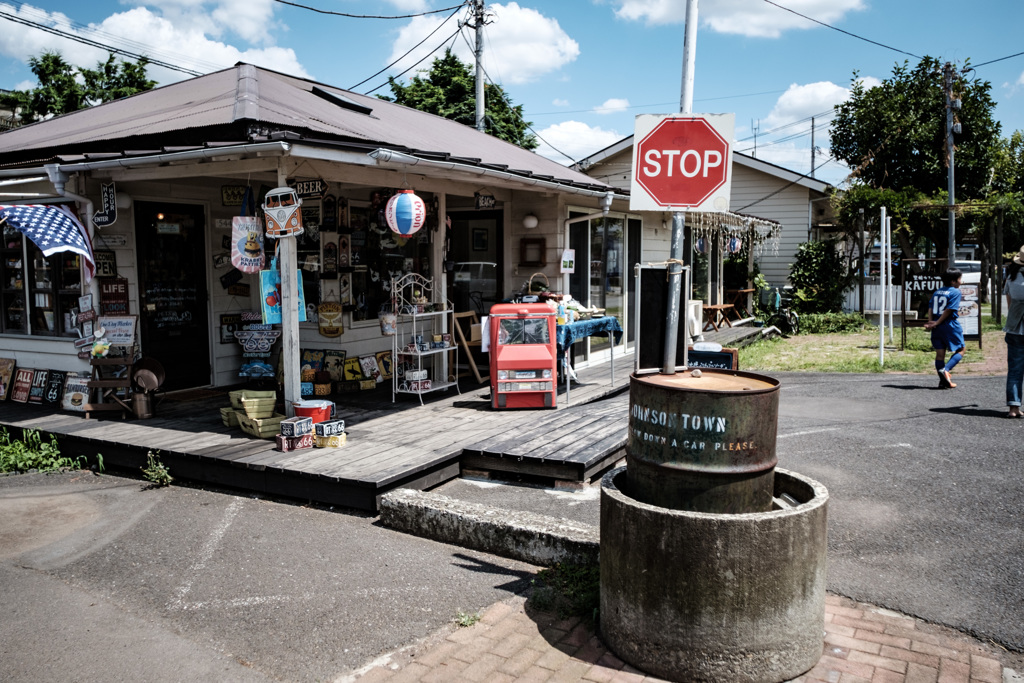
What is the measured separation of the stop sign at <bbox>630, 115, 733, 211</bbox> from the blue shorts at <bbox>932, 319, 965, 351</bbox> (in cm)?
749

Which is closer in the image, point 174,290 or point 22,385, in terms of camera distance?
point 22,385

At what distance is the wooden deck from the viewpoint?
5621 millimetres

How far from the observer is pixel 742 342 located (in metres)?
15.1

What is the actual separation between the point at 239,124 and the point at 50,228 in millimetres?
2179

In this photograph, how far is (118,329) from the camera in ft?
24.0

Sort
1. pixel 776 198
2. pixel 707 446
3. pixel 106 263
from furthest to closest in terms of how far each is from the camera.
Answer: pixel 776 198 < pixel 106 263 < pixel 707 446

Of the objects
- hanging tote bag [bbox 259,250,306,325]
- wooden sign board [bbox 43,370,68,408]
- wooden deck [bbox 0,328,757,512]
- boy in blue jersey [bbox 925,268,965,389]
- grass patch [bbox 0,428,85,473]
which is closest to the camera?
wooden deck [bbox 0,328,757,512]

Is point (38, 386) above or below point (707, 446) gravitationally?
below

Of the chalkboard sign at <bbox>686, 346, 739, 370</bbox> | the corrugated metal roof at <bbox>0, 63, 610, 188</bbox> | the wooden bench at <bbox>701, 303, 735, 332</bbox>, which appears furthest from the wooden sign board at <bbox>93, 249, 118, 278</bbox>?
the wooden bench at <bbox>701, 303, 735, 332</bbox>

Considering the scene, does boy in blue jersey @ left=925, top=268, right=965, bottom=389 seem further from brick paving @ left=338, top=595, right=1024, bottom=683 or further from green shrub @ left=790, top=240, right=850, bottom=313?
green shrub @ left=790, top=240, right=850, bottom=313

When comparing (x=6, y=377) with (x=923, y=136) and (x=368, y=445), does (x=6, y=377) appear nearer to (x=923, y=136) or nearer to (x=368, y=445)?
(x=368, y=445)

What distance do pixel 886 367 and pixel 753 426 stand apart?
384 inches

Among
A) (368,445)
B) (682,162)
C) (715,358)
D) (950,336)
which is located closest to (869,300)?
(950,336)

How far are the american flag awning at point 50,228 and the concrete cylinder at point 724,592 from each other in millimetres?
5999
